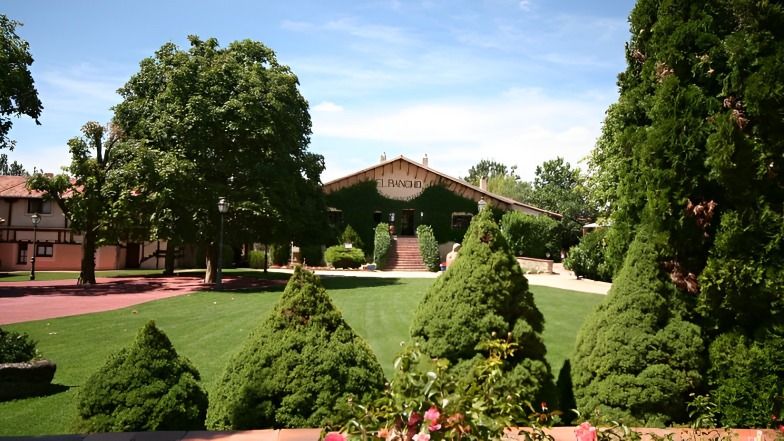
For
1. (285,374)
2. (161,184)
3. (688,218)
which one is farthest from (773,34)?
(161,184)

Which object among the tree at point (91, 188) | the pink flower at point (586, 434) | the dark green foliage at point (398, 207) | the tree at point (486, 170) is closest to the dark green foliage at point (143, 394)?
the pink flower at point (586, 434)

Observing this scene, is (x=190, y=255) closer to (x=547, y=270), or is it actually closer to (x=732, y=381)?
(x=547, y=270)

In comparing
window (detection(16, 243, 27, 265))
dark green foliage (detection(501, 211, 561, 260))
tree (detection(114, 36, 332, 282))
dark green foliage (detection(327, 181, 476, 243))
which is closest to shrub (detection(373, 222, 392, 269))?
dark green foliage (detection(327, 181, 476, 243))

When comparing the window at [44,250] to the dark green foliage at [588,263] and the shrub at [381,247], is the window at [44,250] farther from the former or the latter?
the dark green foliage at [588,263]

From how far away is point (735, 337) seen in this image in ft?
15.5

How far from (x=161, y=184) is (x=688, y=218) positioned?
2199 centimetres

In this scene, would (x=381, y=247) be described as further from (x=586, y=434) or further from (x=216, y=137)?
(x=586, y=434)

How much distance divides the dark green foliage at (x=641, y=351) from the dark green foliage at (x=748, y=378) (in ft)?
0.72

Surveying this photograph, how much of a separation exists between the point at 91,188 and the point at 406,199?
82.2 ft

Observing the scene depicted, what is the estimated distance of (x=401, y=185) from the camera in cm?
4384

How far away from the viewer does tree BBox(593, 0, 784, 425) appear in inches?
185

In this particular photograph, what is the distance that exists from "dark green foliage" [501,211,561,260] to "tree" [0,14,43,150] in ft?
102

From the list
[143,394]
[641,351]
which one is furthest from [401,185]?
[143,394]

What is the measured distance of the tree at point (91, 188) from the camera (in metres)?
24.7
